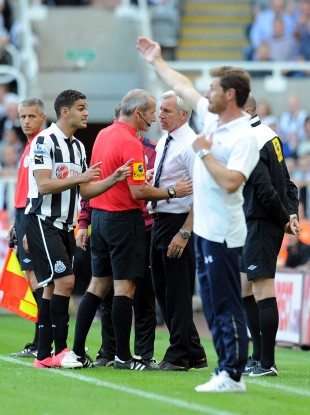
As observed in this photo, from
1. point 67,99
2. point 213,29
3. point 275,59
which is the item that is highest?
point 213,29

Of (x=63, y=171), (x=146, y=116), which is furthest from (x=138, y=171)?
(x=63, y=171)

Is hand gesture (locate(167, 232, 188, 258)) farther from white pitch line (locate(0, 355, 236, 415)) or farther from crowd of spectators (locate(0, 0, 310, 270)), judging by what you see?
crowd of spectators (locate(0, 0, 310, 270))

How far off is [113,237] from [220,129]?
1808 mm

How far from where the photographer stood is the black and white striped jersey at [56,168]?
9.67 m

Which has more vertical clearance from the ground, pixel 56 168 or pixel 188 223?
pixel 56 168

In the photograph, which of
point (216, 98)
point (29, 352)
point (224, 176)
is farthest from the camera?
point (29, 352)

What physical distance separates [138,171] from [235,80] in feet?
5.40

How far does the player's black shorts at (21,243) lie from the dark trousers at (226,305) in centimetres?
343

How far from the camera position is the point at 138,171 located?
31.3 ft

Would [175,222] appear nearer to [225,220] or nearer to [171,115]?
[171,115]

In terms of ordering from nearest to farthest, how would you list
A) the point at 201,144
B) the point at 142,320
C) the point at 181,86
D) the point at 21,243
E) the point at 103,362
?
1. the point at 201,144
2. the point at 181,86
3. the point at 103,362
4. the point at 142,320
5. the point at 21,243

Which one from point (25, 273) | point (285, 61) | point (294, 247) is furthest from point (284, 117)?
point (25, 273)

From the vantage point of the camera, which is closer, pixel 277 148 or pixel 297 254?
pixel 277 148

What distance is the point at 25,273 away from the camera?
38.4 feet
